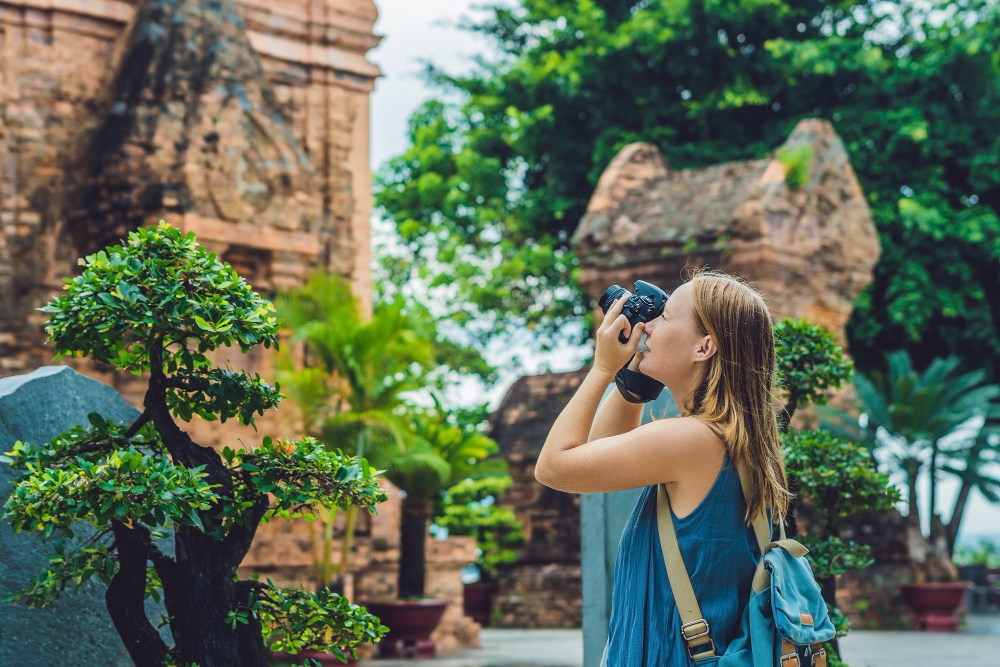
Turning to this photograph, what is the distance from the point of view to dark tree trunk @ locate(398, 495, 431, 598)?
37.8 feet

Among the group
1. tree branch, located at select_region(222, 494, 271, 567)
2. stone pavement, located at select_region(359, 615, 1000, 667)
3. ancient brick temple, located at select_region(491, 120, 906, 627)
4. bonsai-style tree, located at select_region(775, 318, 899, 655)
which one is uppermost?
ancient brick temple, located at select_region(491, 120, 906, 627)

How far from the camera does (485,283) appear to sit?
19.2m

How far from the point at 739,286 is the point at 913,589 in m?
11.9

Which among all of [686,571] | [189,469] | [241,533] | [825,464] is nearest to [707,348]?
[686,571]

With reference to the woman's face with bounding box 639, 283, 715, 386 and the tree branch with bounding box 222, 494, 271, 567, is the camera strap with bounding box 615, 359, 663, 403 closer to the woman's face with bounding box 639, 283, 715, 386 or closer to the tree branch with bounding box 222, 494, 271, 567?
the woman's face with bounding box 639, 283, 715, 386

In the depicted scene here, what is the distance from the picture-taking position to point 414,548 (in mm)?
11625

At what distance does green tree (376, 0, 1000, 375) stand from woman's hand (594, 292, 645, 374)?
1393 centimetres

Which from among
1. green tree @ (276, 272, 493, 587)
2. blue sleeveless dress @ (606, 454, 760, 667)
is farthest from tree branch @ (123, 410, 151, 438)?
green tree @ (276, 272, 493, 587)

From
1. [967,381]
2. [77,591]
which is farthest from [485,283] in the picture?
[77,591]

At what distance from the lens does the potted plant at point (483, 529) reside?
15.2 metres

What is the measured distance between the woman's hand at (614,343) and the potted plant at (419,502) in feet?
26.5

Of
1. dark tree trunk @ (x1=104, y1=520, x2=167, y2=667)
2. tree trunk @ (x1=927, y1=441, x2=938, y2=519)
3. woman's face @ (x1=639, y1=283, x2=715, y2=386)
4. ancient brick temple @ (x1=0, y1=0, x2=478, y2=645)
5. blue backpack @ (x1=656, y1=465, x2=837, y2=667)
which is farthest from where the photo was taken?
tree trunk @ (x1=927, y1=441, x2=938, y2=519)

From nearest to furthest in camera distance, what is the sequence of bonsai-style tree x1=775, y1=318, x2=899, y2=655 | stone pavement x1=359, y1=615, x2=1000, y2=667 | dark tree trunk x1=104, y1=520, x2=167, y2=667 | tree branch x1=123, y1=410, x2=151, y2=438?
dark tree trunk x1=104, y1=520, x2=167, y2=667, tree branch x1=123, y1=410, x2=151, y2=438, bonsai-style tree x1=775, y1=318, x2=899, y2=655, stone pavement x1=359, y1=615, x2=1000, y2=667

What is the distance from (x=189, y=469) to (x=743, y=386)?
1930 millimetres
